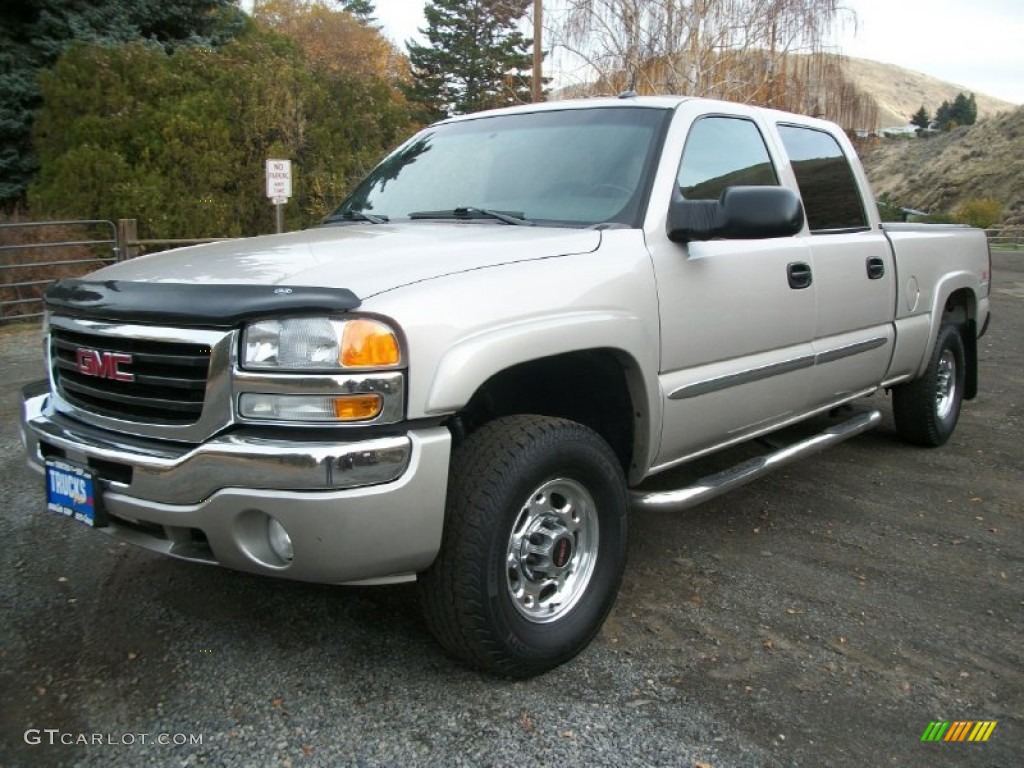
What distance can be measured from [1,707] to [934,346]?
194 inches

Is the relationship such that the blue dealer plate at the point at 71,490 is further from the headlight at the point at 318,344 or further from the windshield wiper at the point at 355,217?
the windshield wiper at the point at 355,217

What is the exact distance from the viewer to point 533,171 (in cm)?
351

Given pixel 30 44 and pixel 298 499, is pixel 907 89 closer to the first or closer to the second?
pixel 30 44

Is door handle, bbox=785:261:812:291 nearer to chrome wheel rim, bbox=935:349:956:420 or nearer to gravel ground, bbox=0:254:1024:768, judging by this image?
gravel ground, bbox=0:254:1024:768

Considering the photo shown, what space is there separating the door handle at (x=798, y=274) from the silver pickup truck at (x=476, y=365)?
0.01 m

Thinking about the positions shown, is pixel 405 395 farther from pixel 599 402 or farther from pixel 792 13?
pixel 792 13

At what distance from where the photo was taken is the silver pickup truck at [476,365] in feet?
7.50

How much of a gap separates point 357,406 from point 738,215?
1569 mm

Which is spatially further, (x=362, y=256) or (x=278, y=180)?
(x=278, y=180)

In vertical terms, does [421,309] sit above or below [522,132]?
below

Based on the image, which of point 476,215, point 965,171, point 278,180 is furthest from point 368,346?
point 965,171

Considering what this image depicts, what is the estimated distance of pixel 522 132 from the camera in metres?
3.73

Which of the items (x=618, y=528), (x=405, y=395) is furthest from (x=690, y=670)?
(x=405, y=395)

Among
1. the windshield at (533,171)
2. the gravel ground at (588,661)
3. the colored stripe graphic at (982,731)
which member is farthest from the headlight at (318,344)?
the colored stripe graphic at (982,731)
